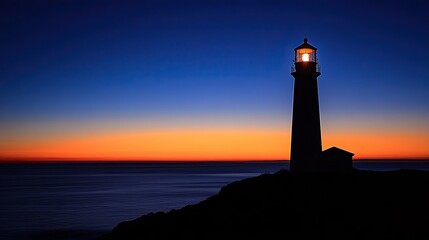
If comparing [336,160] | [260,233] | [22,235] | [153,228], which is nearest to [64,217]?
[22,235]

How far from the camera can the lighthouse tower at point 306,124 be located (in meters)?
22.9

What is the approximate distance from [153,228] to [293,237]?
601cm

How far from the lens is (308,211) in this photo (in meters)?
Answer: 14.0

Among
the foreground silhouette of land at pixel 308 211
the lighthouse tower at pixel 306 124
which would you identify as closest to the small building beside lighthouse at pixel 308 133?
the lighthouse tower at pixel 306 124

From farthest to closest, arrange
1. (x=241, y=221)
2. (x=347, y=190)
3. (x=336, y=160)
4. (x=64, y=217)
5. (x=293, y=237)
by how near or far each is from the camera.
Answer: (x=64, y=217), (x=336, y=160), (x=347, y=190), (x=241, y=221), (x=293, y=237)

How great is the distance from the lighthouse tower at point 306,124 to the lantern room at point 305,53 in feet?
1.56

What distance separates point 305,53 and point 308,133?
4.74m

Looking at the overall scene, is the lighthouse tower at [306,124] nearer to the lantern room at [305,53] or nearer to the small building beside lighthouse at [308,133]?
the small building beside lighthouse at [308,133]

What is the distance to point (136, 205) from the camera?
39.1m

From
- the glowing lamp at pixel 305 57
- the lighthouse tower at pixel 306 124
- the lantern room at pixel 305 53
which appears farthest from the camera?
the lantern room at pixel 305 53

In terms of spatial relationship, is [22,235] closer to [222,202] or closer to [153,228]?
[153,228]

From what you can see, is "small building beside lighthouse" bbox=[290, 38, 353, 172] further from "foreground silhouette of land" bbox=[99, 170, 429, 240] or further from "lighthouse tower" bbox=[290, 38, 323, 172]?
"foreground silhouette of land" bbox=[99, 170, 429, 240]

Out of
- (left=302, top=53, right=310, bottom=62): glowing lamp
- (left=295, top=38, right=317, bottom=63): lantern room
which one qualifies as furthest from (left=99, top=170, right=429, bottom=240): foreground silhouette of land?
(left=295, top=38, right=317, bottom=63): lantern room

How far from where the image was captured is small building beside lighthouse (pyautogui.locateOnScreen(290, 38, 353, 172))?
22859 mm
